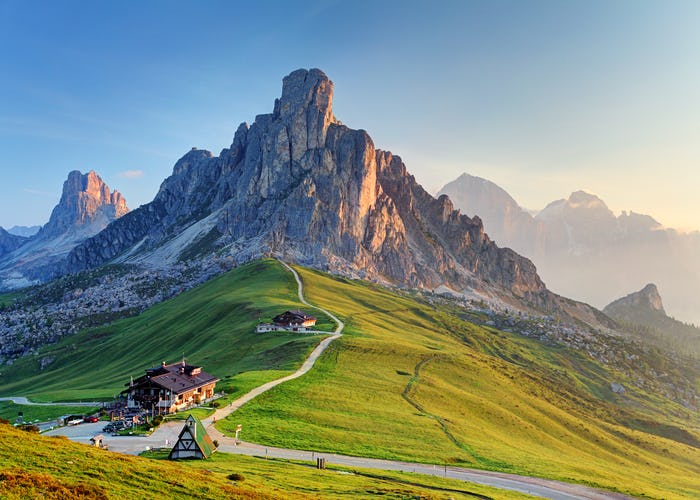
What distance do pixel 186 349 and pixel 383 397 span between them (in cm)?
7310

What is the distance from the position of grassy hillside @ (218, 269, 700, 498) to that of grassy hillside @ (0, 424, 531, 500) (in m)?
11.1

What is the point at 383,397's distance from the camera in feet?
267

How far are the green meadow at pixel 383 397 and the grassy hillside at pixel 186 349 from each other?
64 centimetres

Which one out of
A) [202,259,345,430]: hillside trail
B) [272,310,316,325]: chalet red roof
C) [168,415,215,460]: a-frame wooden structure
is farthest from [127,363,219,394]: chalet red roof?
[272,310,316,325]: chalet red roof

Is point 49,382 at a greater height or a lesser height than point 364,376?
lesser

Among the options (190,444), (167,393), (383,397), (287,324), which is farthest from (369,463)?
(287,324)

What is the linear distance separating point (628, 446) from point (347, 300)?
370ft

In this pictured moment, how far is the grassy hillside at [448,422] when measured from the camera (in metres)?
61.7

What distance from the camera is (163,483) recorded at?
3275 centimetres

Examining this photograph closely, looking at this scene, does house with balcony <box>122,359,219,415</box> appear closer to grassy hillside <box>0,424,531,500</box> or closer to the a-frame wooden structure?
the a-frame wooden structure

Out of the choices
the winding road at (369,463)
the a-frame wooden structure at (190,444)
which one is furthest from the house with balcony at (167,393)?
the a-frame wooden structure at (190,444)

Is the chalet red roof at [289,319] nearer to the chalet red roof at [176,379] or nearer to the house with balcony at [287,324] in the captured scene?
the house with balcony at [287,324]

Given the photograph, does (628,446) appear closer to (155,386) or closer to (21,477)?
(155,386)

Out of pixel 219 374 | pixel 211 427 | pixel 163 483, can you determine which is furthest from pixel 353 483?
pixel 219 374
